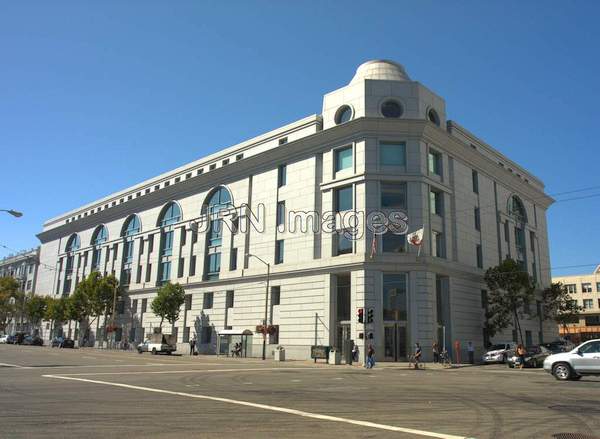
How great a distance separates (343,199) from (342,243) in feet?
13.2

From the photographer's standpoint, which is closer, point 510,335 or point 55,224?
point 510,335

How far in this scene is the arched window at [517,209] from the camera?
56.8 m

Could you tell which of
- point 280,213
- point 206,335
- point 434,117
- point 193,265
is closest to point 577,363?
point 434,117

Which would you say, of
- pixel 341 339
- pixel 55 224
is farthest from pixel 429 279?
pixel 55 224

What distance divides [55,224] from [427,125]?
78.1 metres

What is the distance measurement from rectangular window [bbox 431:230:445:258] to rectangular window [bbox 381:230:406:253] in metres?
3.37

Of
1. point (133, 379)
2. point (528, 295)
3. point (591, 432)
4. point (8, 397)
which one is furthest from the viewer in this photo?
point (528, 295)

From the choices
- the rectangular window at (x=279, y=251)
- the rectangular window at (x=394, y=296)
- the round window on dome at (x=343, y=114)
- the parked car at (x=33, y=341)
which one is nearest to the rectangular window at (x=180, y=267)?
the rectangular window at (x=279, y=251)

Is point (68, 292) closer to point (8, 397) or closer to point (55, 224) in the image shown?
point (55, 224)

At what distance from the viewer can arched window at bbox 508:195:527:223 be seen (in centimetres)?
5684

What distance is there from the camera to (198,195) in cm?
6031

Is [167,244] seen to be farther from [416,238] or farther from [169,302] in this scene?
[416,238]

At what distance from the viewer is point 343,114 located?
46.5 meters

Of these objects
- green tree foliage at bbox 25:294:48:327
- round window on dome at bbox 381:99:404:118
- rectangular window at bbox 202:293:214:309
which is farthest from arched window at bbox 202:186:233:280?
green tree foliage at bbox 25:294:48:327
